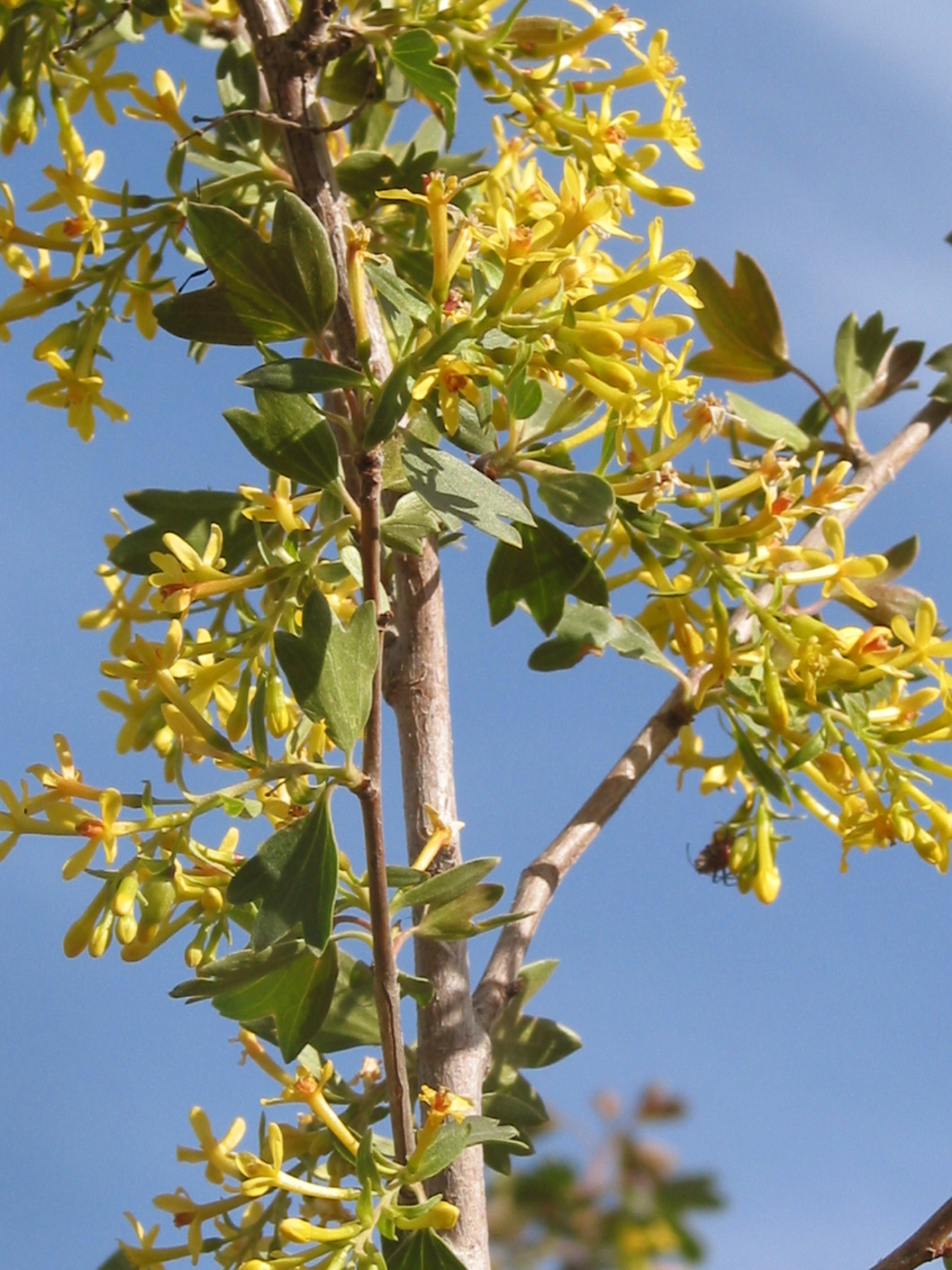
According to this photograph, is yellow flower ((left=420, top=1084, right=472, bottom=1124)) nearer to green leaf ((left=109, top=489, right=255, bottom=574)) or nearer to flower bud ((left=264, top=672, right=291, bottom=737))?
flower bud ((left=264, top=672, right=291, bottom=737))

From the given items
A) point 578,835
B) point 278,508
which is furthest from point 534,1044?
point 278,508

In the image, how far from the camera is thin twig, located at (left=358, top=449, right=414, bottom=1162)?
101 centimetres

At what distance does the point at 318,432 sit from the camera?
39.0 inches

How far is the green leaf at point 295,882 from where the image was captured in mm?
932

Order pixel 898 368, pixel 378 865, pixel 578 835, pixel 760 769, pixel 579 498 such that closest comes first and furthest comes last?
1. pixel 378 865
2. pixel 579 498
3. pixel 760 769
4. pixel 578 835
5. pixel 898 368

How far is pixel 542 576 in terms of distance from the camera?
4.01ft

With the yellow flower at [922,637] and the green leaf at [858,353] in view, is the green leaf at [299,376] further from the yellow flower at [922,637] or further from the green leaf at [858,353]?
the green leaf at [858,353]

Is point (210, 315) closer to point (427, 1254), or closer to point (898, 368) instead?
point (427, 1254)

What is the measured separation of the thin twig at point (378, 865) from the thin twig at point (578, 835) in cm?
26

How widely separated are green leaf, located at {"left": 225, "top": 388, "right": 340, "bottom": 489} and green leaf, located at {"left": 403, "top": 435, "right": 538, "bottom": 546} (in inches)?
2.4

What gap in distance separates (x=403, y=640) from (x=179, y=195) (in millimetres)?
467

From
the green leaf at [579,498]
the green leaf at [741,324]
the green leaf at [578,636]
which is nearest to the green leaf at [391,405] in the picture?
the green leaf at [579,498]

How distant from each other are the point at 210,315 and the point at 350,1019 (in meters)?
0.62

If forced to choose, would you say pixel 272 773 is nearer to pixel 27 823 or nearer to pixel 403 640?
pixel 27 823
